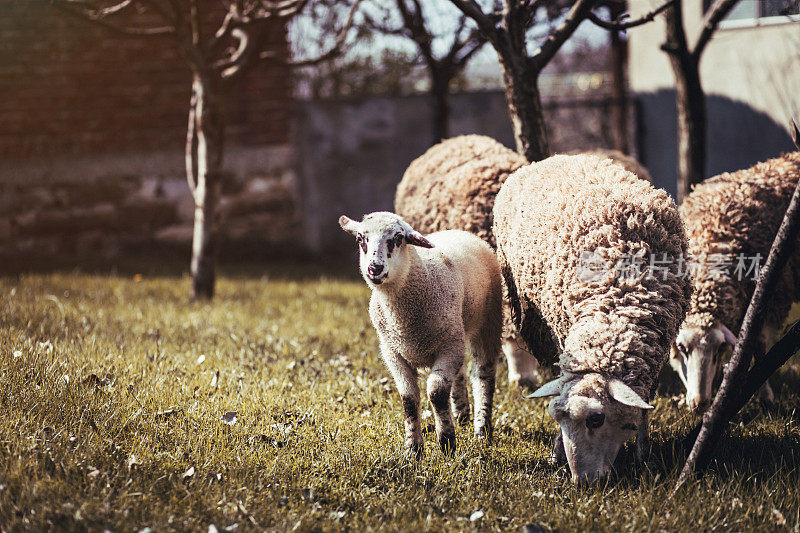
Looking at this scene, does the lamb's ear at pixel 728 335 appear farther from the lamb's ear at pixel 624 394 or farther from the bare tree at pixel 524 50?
the bare tree at pixel 524 50

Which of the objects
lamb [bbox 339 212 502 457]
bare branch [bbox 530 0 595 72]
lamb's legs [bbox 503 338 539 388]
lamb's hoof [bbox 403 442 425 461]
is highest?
bare branch [bbox 530 0 595 72]

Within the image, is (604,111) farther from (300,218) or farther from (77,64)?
(77,64)

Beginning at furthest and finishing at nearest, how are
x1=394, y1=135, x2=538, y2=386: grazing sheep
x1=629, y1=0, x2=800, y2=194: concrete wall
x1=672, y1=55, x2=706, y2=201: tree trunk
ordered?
x1=629, y1=0, x2=800, y2=194: concrete wall → x1=672, y1=55, x2=706, y2=201: tree trunk → x1=394, y1=135, x2=538, y2=386: grazing sheep

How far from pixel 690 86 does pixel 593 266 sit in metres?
4.08

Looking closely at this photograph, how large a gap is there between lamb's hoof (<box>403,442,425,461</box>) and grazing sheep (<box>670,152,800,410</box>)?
1758mm

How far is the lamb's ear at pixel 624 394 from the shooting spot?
9.77 ft

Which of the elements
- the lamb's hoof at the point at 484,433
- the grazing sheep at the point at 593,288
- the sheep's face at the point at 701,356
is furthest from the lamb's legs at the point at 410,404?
the sheep's face at the point at 701,356

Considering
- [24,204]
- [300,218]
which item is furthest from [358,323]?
[24,204]

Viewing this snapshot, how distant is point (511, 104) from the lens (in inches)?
207

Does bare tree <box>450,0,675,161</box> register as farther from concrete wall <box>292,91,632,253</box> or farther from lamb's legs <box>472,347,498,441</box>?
concrete wall <box>292,91,632,253</box>

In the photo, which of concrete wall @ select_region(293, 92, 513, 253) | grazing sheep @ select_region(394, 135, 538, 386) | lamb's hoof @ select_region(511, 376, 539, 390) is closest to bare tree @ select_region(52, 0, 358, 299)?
grazing sheep @ select_region(394, 135, 538, 386)

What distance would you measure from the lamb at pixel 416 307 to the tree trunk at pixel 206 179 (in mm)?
3680

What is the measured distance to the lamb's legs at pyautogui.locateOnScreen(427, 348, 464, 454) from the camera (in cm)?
338

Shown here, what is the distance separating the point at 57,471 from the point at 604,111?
1013cm
